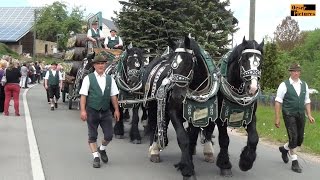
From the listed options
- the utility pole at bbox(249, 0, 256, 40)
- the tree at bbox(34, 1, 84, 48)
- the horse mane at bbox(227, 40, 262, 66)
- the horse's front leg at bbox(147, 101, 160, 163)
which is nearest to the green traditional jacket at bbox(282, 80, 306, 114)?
the horse mane at bbox(227, 40, 262, 66)

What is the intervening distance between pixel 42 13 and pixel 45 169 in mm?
63746

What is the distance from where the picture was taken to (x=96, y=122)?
8.55 metres

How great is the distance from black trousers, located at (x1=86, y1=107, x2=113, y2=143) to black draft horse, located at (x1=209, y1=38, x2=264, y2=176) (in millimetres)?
1873

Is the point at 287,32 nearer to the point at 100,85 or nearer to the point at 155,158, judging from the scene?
the point at 155,158

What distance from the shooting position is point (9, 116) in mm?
15938

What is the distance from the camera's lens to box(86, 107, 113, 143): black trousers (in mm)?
8492

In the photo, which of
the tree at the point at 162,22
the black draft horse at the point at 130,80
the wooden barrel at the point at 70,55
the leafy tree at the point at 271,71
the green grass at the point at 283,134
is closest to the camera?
the green grass at the point at 283,134

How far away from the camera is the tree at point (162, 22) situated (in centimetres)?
2783

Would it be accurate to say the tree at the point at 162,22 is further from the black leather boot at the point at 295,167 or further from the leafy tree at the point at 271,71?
the black leather boot at the point at 295,167

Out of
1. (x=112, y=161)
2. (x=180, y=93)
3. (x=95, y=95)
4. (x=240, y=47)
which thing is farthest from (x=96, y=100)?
(x=240, y=47)

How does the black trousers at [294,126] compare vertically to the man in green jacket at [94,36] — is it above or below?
below

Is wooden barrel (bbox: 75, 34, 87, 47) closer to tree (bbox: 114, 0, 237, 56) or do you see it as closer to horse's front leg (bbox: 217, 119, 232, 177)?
tree (bbox: 114, 0, 237, 56)

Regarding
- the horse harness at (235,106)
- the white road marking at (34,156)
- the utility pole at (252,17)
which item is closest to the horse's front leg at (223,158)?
the horse harness at (235,106)

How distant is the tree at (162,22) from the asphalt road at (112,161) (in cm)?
1478
